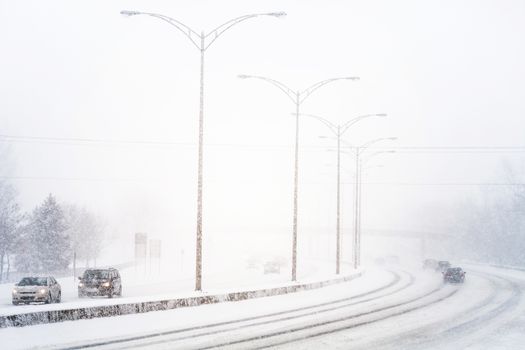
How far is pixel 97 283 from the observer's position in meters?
35.4

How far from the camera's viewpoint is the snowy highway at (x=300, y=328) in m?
16.9

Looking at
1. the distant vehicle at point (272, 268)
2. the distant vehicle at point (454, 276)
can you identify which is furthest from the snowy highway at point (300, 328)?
the distant vehicle at point (272, 268)

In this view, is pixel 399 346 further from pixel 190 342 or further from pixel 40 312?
pixel 40 312

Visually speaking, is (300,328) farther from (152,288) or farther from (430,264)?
(430,264)

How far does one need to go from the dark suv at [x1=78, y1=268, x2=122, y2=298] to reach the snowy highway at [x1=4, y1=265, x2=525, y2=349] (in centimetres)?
941

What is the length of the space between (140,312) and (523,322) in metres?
12.9

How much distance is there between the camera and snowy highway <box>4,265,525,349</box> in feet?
55.4

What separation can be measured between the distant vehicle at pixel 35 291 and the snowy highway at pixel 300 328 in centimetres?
839

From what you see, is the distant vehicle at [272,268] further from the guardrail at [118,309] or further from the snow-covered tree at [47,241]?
the guardrail at [118,309]

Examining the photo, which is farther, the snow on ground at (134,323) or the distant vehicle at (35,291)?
the distant vehicle at (35,291)

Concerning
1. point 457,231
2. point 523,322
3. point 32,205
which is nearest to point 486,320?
point 523,322

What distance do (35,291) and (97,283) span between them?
17.5 ft

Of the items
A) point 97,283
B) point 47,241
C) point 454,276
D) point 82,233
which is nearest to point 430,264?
point 454,276

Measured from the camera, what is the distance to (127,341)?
16859mm
